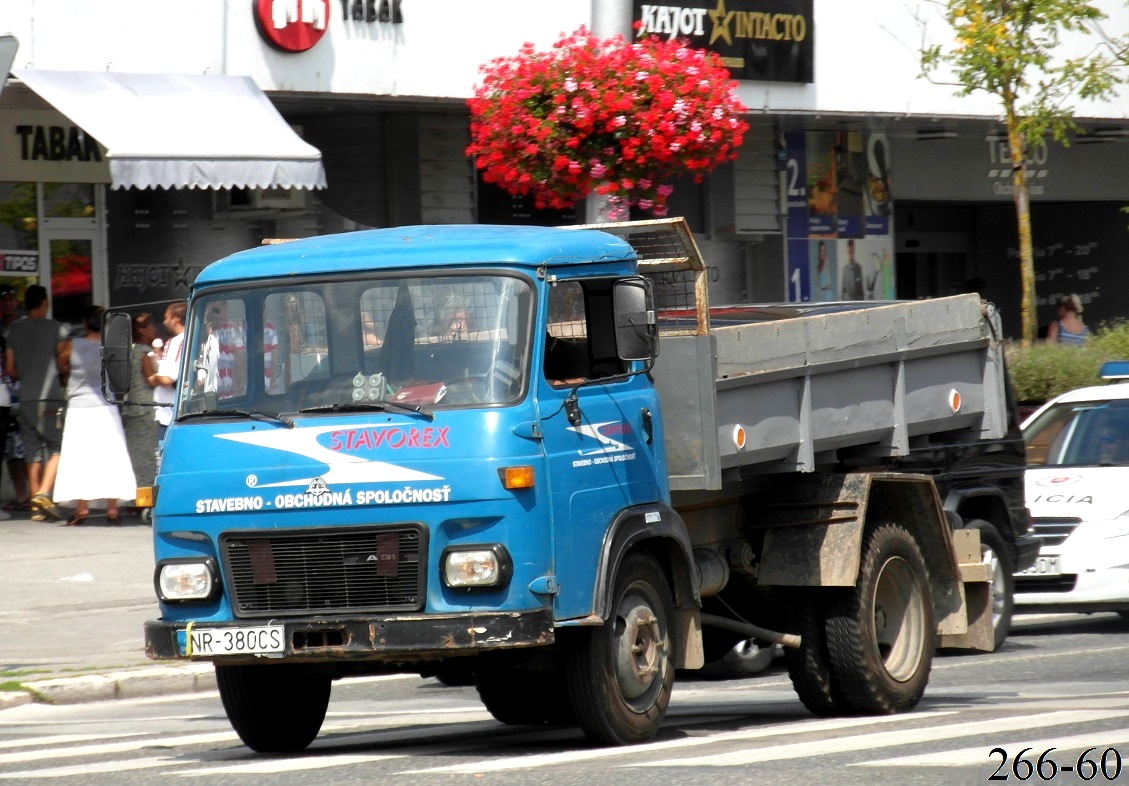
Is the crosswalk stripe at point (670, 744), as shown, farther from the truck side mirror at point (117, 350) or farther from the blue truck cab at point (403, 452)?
the truck side mirror at point (117, 350)

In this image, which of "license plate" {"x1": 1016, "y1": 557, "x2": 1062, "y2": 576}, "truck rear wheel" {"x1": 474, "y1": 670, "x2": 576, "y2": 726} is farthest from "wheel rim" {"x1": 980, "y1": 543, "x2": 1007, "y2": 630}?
"truck rear wheel" {"x1": 474, "y1": 670, "x2": 576, "y2": 726}

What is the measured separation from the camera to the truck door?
7762 millimetres

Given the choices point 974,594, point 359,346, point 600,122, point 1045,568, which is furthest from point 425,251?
point 600,122

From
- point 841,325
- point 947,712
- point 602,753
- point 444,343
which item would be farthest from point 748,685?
point 444,343

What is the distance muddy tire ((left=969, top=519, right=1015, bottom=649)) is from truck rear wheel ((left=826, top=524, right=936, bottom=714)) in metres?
2.46

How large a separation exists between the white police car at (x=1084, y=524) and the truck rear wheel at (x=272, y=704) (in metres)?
6.33

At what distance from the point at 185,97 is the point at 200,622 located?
985 centimetres

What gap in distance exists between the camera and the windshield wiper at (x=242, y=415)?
7.92 metres

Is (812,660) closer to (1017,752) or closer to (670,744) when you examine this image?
(670,744)

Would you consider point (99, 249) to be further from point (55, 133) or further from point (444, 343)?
point (444, 343)

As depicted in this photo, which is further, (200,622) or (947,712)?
(947,712)

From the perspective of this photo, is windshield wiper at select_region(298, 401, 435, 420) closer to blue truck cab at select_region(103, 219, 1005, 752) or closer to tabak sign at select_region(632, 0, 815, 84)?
blue truck cab at select_region(103, 219, 1005, 752)

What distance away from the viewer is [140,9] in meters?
17.0

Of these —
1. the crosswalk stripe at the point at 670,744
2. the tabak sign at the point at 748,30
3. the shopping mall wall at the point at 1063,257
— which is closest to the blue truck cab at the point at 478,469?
the crosswalk stripe at the point at 670,744
